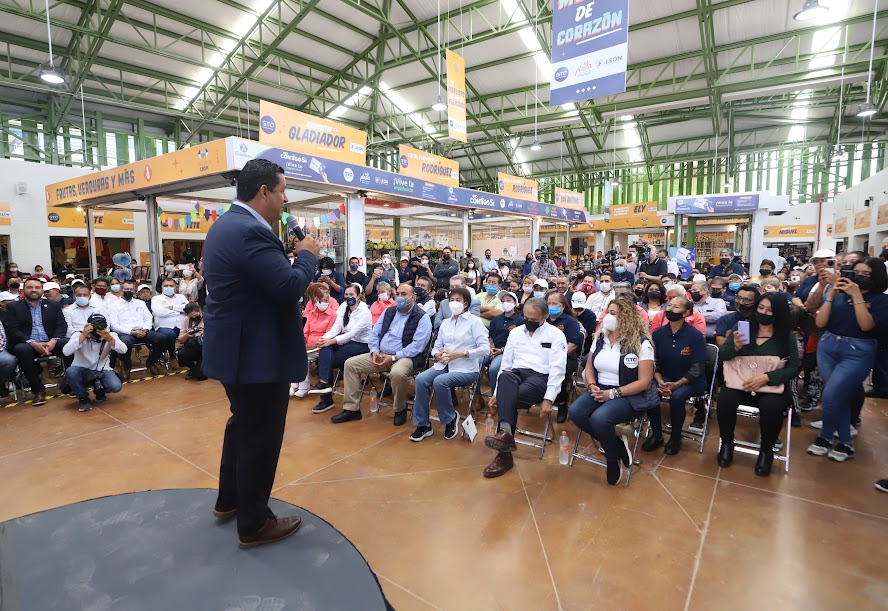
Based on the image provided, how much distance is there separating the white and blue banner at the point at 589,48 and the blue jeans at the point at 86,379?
21.9ft

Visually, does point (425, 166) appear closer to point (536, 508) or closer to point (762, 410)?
point (762, 410)

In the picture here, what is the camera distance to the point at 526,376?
3.63 m

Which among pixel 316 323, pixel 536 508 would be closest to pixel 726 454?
pixel 536 508

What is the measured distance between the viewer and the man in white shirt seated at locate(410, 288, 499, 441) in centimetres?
392

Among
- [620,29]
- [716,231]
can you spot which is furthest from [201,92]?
[716,231]

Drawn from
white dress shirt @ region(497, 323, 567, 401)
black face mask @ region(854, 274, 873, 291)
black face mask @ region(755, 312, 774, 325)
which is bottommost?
white dress shirt @ region(497, 323, 567, 401)

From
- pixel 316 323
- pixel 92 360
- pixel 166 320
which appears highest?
pixel 316 323

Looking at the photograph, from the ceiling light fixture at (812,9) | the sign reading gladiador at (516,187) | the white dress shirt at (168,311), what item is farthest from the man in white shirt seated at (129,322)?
the ceiling light fixture at (812,9)

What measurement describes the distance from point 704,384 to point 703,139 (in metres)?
22.3

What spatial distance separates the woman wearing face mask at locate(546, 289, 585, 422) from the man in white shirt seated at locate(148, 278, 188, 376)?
16.7ft

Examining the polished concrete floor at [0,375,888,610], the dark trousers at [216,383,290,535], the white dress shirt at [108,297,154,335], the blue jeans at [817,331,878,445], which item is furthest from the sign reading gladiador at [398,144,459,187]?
the dark trousers at [216,383,290,535]

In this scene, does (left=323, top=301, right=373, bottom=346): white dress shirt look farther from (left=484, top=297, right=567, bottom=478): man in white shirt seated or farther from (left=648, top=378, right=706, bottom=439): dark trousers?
(left=648, top=378, right=706, bottom=439): dark trousers

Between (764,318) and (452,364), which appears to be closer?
(764,318)

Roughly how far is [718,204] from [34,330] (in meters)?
14.3
